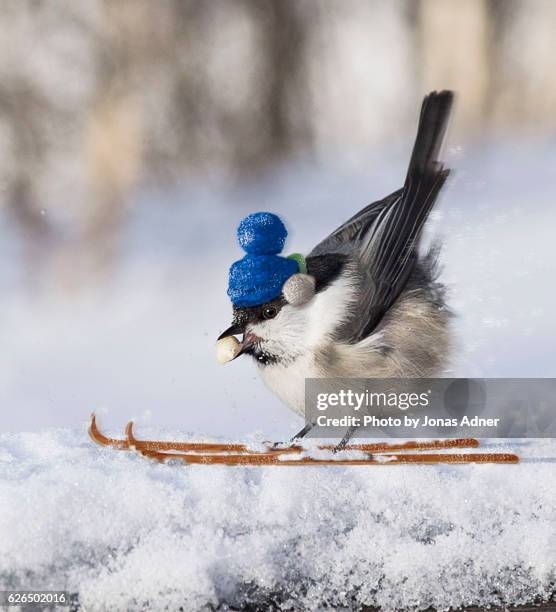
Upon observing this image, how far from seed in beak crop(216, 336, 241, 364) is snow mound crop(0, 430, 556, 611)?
15 centimetres

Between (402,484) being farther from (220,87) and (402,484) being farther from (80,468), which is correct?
(220,87)

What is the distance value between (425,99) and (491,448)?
1.04 feet

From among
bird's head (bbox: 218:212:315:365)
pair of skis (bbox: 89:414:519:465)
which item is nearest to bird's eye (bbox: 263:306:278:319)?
bird's head (bbox: 218:212:315:365)

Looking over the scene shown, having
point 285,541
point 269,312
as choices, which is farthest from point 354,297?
point 285,541

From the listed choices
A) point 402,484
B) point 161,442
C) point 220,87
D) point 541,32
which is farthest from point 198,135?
point 402,484

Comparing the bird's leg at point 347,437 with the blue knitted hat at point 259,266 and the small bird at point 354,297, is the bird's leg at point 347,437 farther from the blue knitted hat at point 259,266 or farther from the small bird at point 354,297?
the blue knitted hat at point 259,266

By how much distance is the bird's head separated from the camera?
0.60m

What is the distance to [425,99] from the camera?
0.70 meters

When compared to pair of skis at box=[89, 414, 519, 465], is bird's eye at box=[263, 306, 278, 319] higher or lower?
higher

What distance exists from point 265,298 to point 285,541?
0.72 feet

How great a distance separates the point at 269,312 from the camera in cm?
62

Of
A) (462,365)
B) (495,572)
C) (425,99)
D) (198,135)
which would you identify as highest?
(198,135)

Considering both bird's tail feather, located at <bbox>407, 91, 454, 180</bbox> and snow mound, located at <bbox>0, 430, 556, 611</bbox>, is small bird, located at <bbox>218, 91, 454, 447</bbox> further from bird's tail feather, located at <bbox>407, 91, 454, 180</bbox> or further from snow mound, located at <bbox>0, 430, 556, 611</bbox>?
snow mound, located at <bbox>0, 430, 556, 611</bbox>

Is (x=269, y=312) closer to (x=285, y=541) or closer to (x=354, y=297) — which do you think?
(x=354, y=297)
